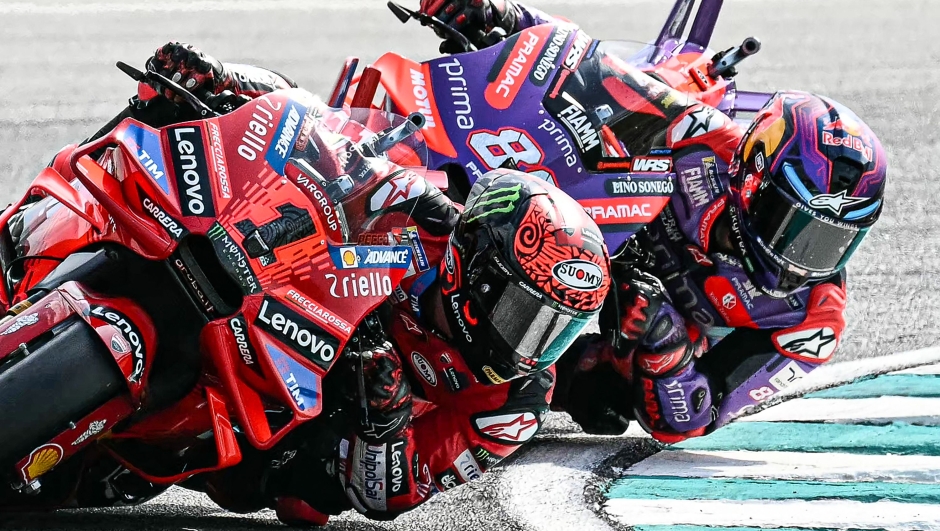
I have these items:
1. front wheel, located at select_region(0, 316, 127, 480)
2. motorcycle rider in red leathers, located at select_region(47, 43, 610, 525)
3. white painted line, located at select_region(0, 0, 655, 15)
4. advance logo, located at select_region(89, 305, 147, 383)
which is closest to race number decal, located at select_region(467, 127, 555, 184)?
motorcycle rider in red leathers, located at select_region(47, 43, 610, 525)

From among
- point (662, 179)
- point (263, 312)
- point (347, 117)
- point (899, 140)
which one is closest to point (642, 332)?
point (662, 179)

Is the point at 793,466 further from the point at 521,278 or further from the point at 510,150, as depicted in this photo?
the point at 521,278

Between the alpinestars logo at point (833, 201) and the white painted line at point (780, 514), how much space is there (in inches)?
40.2

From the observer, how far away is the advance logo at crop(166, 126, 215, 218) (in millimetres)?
3312

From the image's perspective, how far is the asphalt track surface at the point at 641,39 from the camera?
6.58m

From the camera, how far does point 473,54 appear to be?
466 centimetres

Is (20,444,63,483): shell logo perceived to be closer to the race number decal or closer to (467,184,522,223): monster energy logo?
(467,184,522,223): monster energy logo

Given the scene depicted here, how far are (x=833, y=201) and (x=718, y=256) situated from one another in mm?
621

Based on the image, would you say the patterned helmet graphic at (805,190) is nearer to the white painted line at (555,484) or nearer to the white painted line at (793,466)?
the white painted line at (793,466)

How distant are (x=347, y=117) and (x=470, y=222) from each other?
0.48 metres

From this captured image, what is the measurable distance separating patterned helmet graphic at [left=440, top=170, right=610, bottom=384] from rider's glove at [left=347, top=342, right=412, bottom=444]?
0.23m

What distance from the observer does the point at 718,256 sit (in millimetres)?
5098

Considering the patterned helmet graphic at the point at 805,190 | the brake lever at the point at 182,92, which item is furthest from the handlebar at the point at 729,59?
the brake lever at the point at 182,92

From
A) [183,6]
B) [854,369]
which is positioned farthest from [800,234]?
[183,6]
